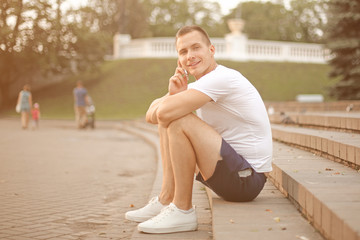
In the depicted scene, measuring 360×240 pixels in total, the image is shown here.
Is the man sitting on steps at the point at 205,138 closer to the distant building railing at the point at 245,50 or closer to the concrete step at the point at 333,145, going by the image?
the concrete step at the point at 333,145

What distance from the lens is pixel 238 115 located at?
4.06 meters

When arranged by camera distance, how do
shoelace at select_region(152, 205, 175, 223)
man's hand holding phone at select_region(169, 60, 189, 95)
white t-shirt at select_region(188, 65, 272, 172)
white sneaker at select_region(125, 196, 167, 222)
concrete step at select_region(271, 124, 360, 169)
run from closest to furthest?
1. shoelace at select_region(152, 205, 175, 223)
2. white t-shirt at select_region(188, 65, 272, 172)
3. man's hand holding phone at select_region(169, 60, 189, 95)
4. white sneaker at select_region(125, 196, 167, 222)
5. concrete step at select_region(271, 124, 360, 169)

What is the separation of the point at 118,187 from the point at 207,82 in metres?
3.72

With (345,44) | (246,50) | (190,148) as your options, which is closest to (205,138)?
(190,148)

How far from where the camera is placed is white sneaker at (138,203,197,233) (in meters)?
3.87

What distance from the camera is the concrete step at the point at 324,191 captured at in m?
2.73

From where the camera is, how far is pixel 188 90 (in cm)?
396

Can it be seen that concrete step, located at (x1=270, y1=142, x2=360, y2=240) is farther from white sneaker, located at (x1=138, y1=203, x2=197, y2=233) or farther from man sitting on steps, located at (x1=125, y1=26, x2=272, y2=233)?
white sneaker, located at (x1=138, y1=203, x2=197, y2=233)

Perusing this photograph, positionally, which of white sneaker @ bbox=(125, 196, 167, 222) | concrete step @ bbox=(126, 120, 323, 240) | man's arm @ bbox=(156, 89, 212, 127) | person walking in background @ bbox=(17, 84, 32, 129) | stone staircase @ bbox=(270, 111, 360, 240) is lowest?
person walking in background @ bbox=(17, 84, 32, 129)

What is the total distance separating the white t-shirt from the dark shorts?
0.45 feet

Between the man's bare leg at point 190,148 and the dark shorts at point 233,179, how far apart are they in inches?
1.9

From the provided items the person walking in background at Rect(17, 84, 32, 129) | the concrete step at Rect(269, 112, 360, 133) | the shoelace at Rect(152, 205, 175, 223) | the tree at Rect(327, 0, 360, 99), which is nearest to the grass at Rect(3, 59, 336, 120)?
the person walking in background at Rect(17, 84, 32, 129)

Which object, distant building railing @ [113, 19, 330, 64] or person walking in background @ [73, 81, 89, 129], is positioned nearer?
person walking in background @ [73, 81, 89, 129]

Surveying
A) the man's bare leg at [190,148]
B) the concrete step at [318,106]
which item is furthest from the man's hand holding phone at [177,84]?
the concrete step at [318,106]
